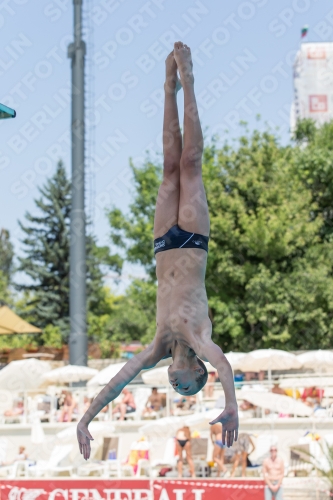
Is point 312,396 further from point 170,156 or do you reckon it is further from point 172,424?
point 170,156

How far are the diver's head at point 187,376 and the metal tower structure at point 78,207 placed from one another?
15567 mm

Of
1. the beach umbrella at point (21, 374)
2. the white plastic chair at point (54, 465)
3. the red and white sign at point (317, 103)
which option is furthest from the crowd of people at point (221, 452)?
the red and white sign at point (317, 103)

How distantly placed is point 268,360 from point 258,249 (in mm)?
7792

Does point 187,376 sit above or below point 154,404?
above

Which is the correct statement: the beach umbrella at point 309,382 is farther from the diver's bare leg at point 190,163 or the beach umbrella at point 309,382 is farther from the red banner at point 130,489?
the diver's bare leg at point 190,163

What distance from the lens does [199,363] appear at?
498 centimetres

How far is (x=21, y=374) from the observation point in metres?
18.2

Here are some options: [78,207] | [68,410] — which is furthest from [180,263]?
[78,207]

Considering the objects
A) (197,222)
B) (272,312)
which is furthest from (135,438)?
(197,222)

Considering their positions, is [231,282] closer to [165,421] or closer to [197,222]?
[165,421]

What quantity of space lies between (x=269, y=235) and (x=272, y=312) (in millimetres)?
2750

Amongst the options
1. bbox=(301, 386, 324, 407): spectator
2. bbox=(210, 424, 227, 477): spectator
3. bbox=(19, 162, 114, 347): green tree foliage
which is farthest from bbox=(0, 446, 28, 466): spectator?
bbox=(19, 162, 114, 347): green tree foliage

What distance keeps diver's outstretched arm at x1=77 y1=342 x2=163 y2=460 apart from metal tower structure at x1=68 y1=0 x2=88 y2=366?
15398 mm

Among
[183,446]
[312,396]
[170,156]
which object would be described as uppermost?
[170,156]
